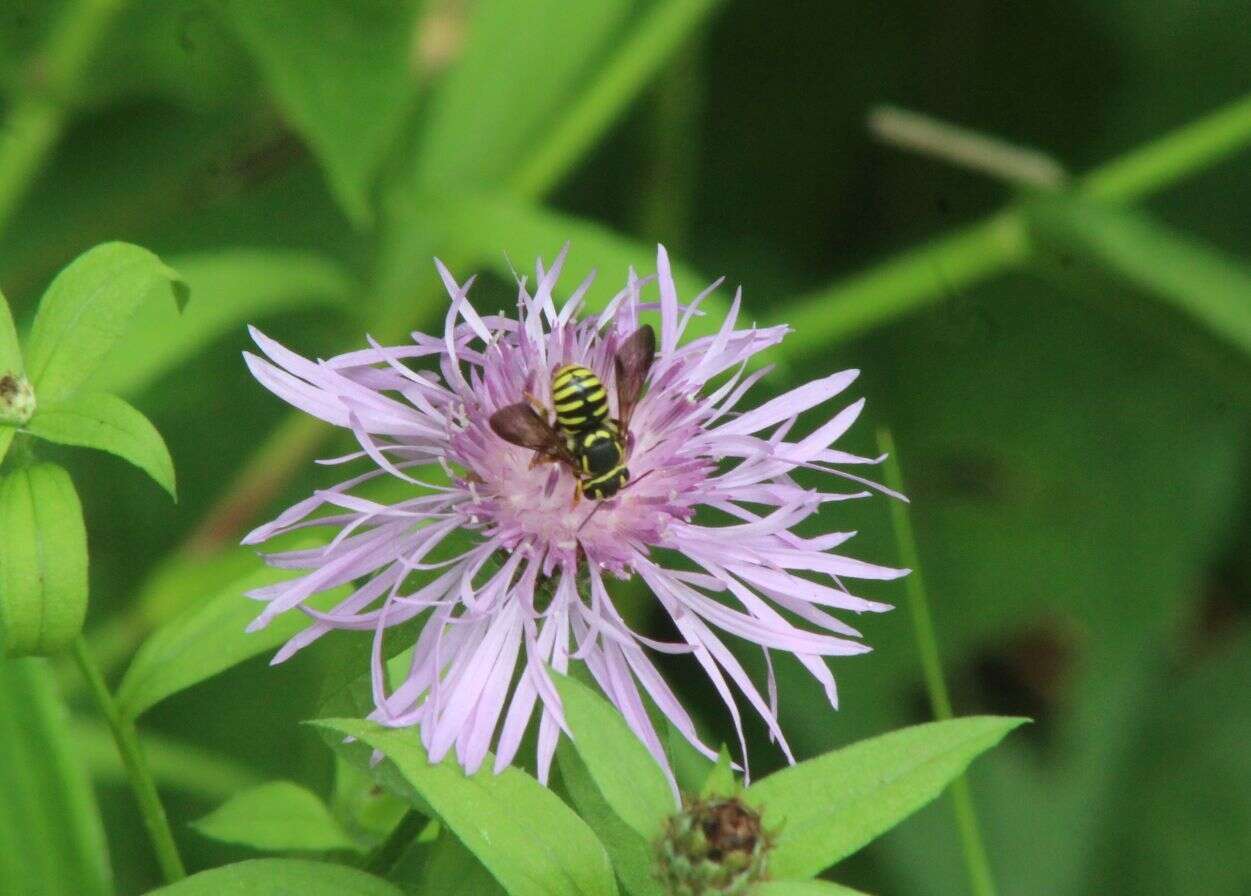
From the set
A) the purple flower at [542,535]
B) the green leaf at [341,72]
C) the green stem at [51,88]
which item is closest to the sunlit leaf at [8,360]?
the purple flower at [542,535]

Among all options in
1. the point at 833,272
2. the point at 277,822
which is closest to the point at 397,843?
the point at 277,822

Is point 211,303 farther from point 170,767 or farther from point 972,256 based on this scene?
point 972,256

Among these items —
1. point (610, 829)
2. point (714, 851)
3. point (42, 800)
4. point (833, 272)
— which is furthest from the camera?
point (833, 272)

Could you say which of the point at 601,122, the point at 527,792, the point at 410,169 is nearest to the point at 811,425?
the point at 601,122

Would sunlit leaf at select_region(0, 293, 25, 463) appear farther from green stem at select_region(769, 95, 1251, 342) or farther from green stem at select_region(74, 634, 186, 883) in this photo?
green stem at select_region(769, 95, 1251, 342)

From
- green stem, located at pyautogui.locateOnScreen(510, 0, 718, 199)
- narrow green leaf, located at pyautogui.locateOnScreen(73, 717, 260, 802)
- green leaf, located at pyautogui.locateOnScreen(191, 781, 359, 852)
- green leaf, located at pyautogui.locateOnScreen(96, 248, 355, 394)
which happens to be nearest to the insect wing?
green leaf, located at pyautogui.locateOnScreen(191, 781, 359, 852)

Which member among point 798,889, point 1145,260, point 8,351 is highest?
point 1145,260

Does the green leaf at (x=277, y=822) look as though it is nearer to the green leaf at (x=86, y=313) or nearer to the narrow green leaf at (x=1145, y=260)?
the green leaf at (x=86, y=313)
